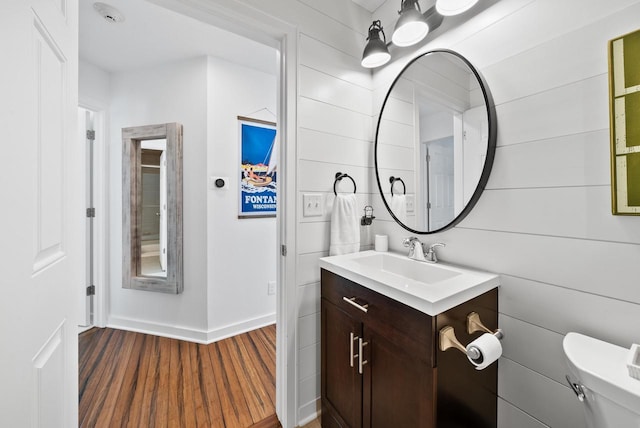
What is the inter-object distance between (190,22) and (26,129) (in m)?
1.80

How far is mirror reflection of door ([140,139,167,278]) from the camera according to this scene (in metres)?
2.46

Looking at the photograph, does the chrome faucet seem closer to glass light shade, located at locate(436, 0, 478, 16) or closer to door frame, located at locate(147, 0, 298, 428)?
door frame, located at locate(147, 0, 298, 428)

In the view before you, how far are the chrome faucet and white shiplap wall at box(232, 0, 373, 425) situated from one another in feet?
1.59

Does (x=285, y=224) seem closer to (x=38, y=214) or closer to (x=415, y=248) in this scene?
(x=415, y=248)

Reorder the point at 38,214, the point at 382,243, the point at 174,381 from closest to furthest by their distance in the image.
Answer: the point at 38,214 < the point at 382,243 < the point at 174,381

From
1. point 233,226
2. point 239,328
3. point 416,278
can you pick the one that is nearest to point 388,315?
point 416,278

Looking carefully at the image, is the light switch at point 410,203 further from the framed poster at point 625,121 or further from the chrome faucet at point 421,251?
the framed poster at point 625,121

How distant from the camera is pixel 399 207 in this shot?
1.54 meters

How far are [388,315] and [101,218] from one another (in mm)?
2844

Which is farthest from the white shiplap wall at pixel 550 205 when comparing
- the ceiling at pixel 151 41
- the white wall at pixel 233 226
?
the white wall at pixel 233 226

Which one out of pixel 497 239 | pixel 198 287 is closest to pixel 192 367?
pixel 198 287

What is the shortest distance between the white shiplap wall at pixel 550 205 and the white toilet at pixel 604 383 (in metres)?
0.14

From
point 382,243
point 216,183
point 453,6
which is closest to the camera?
point 453,6

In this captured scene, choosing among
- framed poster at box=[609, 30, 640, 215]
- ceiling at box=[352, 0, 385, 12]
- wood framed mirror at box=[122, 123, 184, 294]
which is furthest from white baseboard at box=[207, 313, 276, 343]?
ceiling at box=[352, 0, 385, 12]
